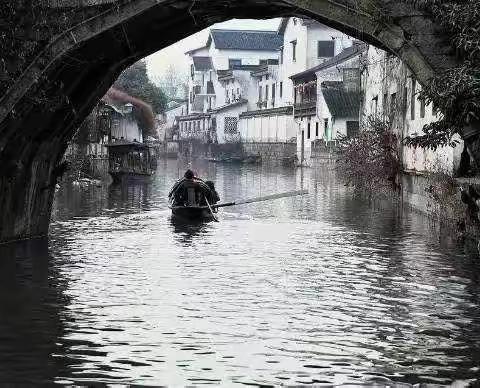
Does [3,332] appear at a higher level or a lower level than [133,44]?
lower

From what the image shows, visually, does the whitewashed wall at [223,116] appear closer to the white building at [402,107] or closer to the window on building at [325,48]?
the window on building at [325,48]

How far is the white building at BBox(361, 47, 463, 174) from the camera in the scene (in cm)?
2409

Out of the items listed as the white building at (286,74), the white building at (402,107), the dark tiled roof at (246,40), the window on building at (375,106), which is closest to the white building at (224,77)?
the dark tiled roof at (246,40)

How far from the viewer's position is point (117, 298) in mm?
12891

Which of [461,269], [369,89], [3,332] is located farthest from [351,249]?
[369,89]

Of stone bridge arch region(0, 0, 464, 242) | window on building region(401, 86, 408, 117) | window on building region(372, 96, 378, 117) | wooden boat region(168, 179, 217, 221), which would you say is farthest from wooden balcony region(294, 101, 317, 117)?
stone bridge arch region(0, 0, 464, 242)

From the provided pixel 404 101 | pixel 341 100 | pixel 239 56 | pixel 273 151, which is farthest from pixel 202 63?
pixel 404 101

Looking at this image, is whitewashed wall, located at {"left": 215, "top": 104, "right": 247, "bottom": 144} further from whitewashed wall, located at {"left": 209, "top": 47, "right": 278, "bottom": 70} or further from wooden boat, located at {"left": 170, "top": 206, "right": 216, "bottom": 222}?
wooden boat, located at {"left": 170, "top": 206, "right": 216, "bottom": 222}

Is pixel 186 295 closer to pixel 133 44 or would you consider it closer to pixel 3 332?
pixel 3 332

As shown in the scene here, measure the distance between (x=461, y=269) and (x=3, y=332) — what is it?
8.71m

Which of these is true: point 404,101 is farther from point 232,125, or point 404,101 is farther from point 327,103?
point 232,125

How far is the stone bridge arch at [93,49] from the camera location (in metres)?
12.1

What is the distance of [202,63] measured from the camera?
106m

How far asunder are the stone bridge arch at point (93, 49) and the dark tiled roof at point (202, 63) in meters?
88.2
